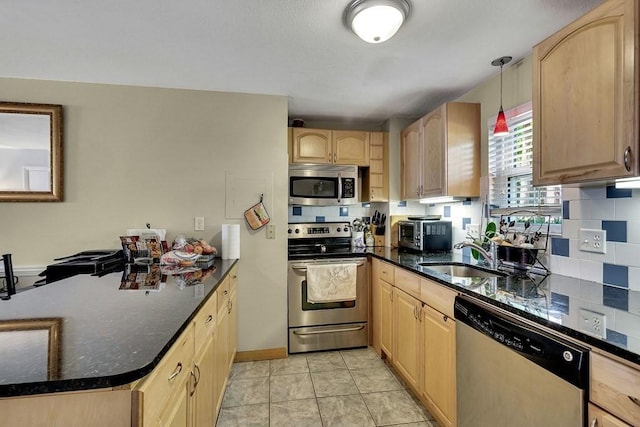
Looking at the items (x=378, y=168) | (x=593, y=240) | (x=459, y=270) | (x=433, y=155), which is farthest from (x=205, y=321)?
(x=378, y=168)

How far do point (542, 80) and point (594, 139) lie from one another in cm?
41

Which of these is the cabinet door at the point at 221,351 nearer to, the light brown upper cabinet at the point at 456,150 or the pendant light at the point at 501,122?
the light brown upper cabinet at the point at 456,150

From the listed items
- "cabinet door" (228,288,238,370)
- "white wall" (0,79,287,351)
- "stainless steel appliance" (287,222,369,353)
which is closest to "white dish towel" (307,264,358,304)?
"stainless steel appliance" (287,222,369,353)

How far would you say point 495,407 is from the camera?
4.18ft

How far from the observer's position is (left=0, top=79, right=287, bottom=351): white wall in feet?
7.70

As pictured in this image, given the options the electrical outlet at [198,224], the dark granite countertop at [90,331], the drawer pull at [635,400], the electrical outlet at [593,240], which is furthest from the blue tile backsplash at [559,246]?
the electrical outlet at [198,224]

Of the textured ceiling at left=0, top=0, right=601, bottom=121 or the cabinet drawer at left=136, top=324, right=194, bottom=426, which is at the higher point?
the textured ceiling at left=0, top=0, right=601, bottom=121

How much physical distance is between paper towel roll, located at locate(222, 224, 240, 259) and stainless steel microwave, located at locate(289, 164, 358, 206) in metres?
0.68

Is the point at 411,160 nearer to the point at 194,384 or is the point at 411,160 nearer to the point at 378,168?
the point at 378,168

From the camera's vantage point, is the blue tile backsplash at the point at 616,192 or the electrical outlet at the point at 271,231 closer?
the blue tile backsplash at the point at 616,192

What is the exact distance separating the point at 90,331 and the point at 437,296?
1550 millimetres

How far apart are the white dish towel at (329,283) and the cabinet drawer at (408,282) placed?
52 cm

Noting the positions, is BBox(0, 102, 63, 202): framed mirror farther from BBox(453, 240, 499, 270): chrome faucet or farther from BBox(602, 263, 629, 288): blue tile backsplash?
BBox(602, 263, 629, 288): blue tile backsplash

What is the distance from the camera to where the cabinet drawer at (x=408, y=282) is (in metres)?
1.96
